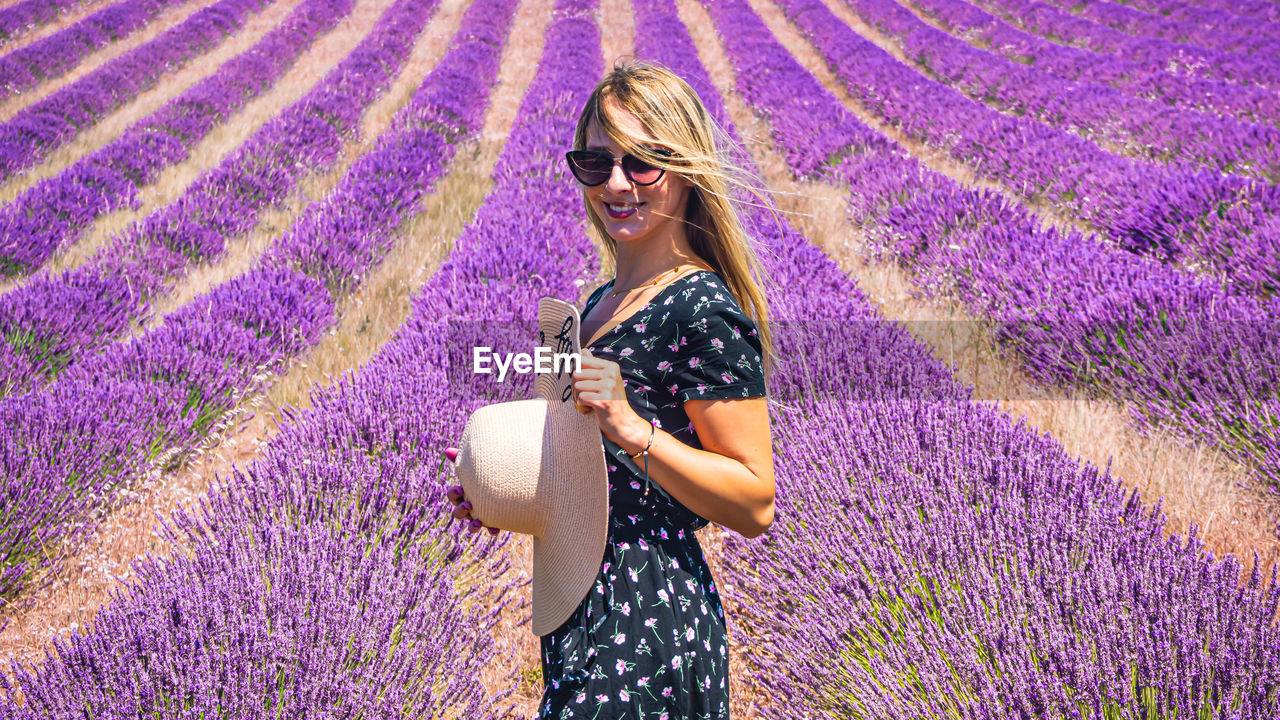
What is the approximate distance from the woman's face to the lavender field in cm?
78

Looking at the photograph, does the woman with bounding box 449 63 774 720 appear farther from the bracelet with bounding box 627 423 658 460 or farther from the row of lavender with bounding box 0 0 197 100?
the row of lavender with bounding box 0 0 197 100

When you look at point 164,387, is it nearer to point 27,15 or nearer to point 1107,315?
point 1107,315

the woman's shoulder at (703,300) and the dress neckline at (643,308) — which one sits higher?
the woman's shoulder at (703,300)

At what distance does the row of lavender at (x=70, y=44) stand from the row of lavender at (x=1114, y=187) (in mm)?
12368

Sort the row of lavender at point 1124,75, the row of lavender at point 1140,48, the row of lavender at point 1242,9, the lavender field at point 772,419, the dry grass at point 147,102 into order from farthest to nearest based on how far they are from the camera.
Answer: the row of lavender at point 1242,9
the row of lavender at point 1140,48
the row of lavender at point 1124,75
the dry grass at point 147,102
the lavender field at point 772,419

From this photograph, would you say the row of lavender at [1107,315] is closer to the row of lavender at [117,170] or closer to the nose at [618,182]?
the nose at [618,182]

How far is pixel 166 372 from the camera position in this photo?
3.38 meters

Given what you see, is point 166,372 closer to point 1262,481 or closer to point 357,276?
point 357,276

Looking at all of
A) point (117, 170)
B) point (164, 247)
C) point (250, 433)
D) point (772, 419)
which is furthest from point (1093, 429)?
point (117, 170)

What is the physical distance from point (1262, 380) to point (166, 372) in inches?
179

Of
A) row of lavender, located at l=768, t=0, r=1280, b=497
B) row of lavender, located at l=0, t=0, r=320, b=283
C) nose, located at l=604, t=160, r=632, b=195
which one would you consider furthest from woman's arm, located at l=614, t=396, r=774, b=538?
row of lavender, located at l=0, t=0, r=320, b=283

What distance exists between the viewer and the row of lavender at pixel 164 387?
2.51 m

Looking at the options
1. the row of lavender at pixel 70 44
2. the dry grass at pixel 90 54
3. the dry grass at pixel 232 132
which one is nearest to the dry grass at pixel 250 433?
the dry grass at pixel 232 132

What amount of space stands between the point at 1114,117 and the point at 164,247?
9580 millimetres
